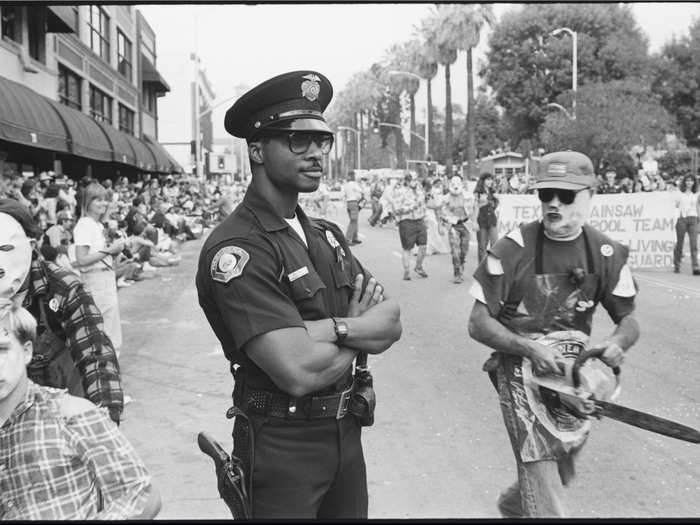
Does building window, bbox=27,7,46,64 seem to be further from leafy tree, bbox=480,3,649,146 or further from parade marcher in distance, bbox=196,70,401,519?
leafy tree, bbox=480,3,649,146

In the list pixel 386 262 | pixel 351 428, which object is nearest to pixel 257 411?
pixel 351 428

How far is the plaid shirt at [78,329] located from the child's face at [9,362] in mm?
853

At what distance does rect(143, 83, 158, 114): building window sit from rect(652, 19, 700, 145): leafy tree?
2454 centimetres

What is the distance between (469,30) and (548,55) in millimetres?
9067

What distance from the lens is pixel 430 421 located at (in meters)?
6.18

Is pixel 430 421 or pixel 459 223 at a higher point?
pixel 459 223

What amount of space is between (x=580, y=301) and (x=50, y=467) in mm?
2312

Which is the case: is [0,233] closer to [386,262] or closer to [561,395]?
[561,395]

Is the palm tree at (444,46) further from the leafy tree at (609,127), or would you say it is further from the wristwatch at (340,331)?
the wristwatch at (340,331)

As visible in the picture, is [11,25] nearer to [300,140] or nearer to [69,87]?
[69,87]

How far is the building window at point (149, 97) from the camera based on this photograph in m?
42.0

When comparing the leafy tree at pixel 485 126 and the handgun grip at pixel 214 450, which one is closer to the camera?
the handgun grip at pixel 214 450

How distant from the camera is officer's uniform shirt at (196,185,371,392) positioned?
2479mm

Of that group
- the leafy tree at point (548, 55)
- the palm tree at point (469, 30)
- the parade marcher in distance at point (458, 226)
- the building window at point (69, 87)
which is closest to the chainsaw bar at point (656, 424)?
the parade marcher in distance at point (458, 226)
